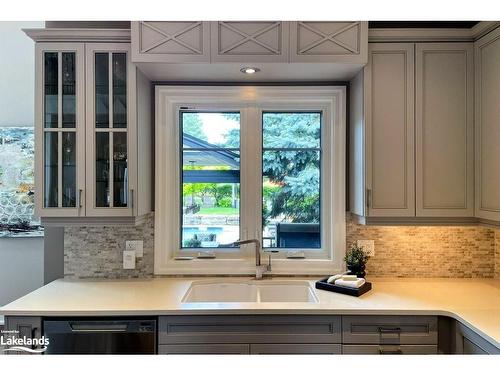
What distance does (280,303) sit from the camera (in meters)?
1.80

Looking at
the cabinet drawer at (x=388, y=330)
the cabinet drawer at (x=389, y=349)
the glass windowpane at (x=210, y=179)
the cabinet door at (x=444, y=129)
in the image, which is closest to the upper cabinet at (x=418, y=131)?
the cabinet door at (x=444, y=129)

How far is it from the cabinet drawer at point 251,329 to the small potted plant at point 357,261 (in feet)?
1.57

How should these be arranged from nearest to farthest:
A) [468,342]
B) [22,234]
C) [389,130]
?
1. [468,342]
2. [389,130]
3. [22,234]

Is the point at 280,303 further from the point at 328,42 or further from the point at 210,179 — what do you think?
the point at 328,42

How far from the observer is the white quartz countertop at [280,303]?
1673mm

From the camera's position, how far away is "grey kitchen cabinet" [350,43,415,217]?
2004 mm

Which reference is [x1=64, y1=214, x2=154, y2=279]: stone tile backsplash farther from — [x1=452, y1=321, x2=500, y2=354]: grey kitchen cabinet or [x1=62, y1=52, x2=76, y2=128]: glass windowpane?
[x1=452, y1=321, x2=500, y2=354]: grey kitchen cabinet

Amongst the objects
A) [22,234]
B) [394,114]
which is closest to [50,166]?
[22,234]

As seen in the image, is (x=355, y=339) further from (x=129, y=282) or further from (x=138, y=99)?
(x=138, y=99)

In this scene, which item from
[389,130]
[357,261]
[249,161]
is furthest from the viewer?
[249,161]

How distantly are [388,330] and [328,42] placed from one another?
5.10ft

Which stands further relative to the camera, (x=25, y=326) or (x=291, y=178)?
(x=291, y=178)

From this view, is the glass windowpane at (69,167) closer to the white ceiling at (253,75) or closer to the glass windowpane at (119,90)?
the glass windowpane at (119,90)
